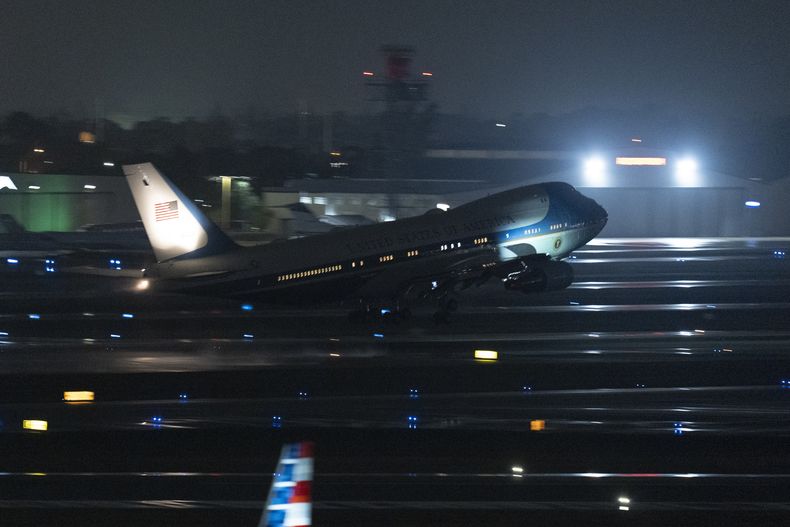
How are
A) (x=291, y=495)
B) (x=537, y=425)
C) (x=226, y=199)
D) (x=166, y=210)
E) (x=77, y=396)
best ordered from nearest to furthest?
(x=291, y=495) → (x=537, y=425) → (x=77, y=396) → (x=166, y=210) → (x=226, y=199)

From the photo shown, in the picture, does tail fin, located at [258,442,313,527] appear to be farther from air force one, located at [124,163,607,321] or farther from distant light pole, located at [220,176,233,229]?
distant light pole, located at [220,176,233,229]

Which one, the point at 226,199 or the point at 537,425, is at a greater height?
the point at 226,199

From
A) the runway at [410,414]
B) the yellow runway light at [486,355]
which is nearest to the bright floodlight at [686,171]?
the runway at [410,414]

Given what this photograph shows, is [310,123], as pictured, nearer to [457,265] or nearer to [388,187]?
[388,187]

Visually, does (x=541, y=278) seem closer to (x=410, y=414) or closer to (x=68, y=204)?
(x=410, y=414)

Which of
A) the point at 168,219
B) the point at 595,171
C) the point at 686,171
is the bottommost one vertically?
the point at 168,219

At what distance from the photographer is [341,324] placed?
3153cm

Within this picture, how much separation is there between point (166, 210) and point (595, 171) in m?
61.9

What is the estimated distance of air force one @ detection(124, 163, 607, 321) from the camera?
2878 cm

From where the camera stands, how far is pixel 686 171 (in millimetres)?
83812

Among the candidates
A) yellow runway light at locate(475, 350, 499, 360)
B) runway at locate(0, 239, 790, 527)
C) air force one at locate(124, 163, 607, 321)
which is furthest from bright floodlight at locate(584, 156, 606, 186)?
yellow runway light at locate(475, 350, 499, 360)

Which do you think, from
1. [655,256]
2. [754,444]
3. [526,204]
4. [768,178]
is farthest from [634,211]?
[754,444]

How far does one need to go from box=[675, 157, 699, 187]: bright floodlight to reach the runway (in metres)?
50.4

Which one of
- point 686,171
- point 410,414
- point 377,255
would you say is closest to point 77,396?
point 410,414
